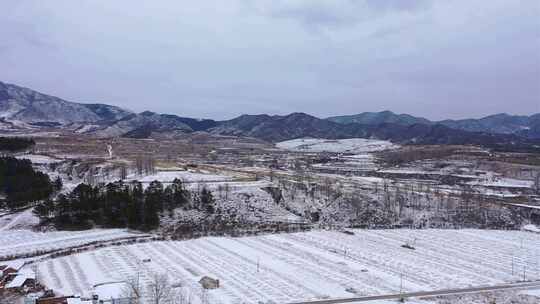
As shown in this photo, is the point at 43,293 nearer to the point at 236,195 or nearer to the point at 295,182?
the point at 236,195

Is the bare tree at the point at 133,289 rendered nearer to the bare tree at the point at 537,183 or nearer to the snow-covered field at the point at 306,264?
the snow-covered field at the point at 306,264

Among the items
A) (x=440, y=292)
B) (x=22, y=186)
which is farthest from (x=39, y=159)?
(x=440, y=292)

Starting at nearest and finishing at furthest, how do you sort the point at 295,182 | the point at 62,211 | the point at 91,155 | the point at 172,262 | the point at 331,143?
the point at 172,262 → the point at 62,211 → the point at 295,182 → the point at 91,155 → the point at 331,143

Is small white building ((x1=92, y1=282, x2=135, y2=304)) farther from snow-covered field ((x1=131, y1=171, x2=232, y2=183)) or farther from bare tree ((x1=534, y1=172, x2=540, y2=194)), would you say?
bare tree ((x1=534, y1=172, x2=540, y2=194))

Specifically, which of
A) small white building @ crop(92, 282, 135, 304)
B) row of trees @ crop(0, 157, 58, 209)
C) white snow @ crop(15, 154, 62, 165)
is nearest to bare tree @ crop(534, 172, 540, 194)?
small white building @ crop(92, 282, 135, 304)

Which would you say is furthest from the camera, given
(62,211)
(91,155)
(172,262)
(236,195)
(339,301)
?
(91,155)

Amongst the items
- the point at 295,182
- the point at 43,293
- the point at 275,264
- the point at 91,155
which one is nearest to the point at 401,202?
the point at 295,182

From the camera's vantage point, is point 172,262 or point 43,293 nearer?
point 43,293

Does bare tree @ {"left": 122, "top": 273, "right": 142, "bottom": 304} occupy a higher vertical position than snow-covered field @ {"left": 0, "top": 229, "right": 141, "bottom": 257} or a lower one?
higher
